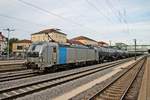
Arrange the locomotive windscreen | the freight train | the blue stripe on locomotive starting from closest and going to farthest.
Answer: the freight train < the locomotive windscreen < the blue stripe on locomotive

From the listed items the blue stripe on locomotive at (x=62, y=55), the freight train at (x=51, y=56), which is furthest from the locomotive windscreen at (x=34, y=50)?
the blue stripe on locomotive at (x=62, y=55)

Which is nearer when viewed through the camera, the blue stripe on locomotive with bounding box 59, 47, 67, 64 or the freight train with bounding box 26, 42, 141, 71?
the freight train with bounding box 26, 42, 141, 71

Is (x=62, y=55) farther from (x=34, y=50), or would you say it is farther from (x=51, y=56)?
(x=34, y=50)

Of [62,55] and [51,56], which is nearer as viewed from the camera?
[51,56]

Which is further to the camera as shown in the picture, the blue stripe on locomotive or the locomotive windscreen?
the blue stripe on locomotive

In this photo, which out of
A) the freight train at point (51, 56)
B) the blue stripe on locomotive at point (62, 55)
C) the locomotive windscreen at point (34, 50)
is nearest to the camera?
the freight train at point (51, 56)

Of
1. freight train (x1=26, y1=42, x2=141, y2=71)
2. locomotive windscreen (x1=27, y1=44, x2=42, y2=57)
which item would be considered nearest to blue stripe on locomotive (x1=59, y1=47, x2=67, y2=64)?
freight train (x1=26, y1=42, x2=141, y2=71)

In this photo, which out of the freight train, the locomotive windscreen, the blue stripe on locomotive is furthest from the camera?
the blue stripe on locomotive

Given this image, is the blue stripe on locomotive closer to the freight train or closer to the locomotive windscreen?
the freight train

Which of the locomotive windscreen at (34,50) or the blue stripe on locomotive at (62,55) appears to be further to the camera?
the blue stripe on locomotive at (62,55)

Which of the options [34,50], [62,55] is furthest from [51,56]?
[62,55]

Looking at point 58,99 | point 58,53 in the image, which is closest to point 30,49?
point 58,53

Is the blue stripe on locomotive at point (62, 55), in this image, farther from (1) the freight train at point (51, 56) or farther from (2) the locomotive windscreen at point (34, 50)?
(2) the locomotive windscreen at point (34, 50)

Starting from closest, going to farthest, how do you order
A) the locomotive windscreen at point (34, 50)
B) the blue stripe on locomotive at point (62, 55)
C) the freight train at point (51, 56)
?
the freight train at point (51, 56) → the locomotive windscreen at point (34, 50) → the blue stripe on locomotive at point (62, 55)
